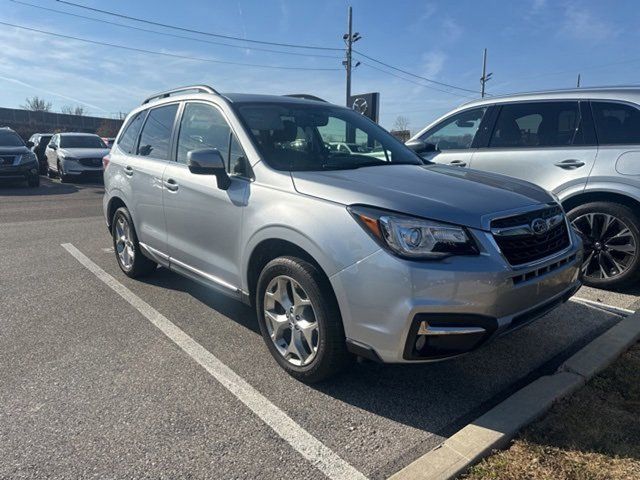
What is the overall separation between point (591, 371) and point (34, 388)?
353cm

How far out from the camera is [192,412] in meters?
2.83

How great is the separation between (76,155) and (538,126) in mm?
15354

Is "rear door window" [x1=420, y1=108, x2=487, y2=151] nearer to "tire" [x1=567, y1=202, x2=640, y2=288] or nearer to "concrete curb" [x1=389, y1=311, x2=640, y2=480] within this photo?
"tire" [x1=567, y1=202, x2=640, y2=288]

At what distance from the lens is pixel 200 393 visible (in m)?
3.04

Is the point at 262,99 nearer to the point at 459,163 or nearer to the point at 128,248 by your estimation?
the point at 128,248

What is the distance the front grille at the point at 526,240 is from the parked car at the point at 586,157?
5.63 feet

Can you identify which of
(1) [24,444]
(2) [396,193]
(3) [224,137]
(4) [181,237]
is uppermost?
(3) [224,137]

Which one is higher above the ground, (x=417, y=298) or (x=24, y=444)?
(x=417, y=298)

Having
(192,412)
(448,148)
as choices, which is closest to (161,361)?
(192,412)

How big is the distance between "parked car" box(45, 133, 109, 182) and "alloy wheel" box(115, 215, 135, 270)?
40.7 ft

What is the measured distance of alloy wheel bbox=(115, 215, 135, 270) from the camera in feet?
17.1

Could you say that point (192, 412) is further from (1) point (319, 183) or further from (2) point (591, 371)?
(2) point (591, 371)

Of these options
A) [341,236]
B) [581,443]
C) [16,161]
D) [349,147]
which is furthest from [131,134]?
[16,161]

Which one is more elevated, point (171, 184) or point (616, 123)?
point (616, 123)
